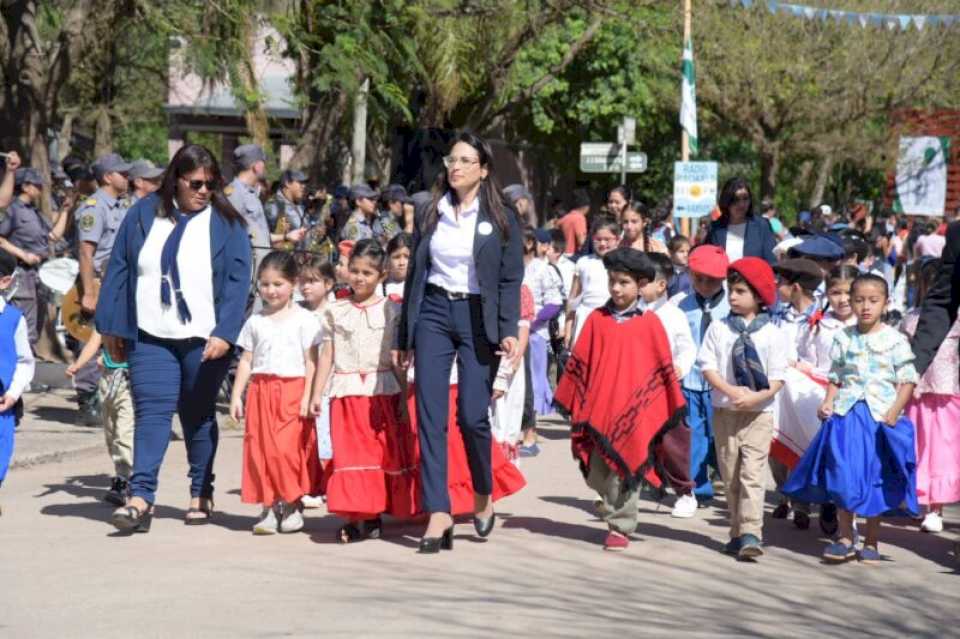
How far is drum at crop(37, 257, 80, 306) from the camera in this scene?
13.9 meters

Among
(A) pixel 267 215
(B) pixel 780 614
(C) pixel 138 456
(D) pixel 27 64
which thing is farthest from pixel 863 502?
(D) pixel 27 64

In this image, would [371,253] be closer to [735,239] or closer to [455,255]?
[455,255]

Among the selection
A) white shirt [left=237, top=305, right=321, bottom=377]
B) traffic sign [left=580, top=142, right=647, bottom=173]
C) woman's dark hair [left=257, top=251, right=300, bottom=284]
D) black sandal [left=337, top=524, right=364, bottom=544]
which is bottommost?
black sandal [left=337, top=524, right=364, bottom=544]

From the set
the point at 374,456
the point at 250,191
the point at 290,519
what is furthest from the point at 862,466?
the point at 250,191

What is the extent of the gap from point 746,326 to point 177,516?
3.18 m

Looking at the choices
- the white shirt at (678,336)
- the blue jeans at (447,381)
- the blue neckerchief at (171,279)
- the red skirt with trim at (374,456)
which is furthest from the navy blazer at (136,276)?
the white shirt at (678,336)

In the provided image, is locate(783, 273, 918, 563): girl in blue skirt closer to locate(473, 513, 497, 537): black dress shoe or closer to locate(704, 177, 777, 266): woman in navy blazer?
locate(473, 513, 497, 537): black dress shoe

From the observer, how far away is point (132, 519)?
8.35 m

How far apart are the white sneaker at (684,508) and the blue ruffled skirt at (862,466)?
1.34 meters

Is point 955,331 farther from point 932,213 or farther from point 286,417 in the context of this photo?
point 932,213

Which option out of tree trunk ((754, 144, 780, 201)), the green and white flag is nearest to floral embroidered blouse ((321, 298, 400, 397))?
the green and white flag

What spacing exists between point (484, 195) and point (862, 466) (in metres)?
2.26

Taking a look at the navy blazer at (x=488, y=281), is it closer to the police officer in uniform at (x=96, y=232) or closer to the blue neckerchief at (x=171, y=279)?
the blue neckerchief at (x=171, y=279)

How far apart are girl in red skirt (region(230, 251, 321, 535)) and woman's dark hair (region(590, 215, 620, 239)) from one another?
171 inches
